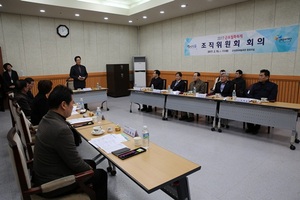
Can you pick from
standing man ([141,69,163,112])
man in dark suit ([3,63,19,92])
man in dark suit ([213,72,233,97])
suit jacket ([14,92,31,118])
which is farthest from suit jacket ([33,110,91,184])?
man in dark suit ([3,63,19,92])

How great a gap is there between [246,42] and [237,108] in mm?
2659

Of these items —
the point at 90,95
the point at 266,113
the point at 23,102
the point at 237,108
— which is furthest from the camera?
the point at 90,95

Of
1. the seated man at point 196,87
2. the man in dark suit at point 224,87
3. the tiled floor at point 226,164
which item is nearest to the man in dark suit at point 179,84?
the seated man at point 196,87

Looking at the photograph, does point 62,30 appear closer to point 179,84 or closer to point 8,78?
point 8,78

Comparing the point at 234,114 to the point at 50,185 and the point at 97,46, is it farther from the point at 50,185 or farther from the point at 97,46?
the point at 97,46

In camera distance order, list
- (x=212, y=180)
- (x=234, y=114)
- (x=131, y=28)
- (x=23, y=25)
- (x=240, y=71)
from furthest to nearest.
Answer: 1. (x=131, y=28)
2. (x=23, y=25)
3. (x=240, y=71)
4. (x=234, y=114)
5. (x=212, y=180)

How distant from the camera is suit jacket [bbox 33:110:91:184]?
4.50 ft

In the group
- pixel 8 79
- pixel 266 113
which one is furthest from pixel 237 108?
pixel 8 79

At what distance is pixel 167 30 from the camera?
25.4ft

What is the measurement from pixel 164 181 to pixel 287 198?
64.1 inches

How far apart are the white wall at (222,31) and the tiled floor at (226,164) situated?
6.49 ft

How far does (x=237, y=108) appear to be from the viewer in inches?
153

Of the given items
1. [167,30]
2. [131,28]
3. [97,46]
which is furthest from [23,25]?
[167,30]

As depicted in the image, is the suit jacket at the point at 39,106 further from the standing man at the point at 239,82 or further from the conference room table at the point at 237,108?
the standing man at the point at 239,82
